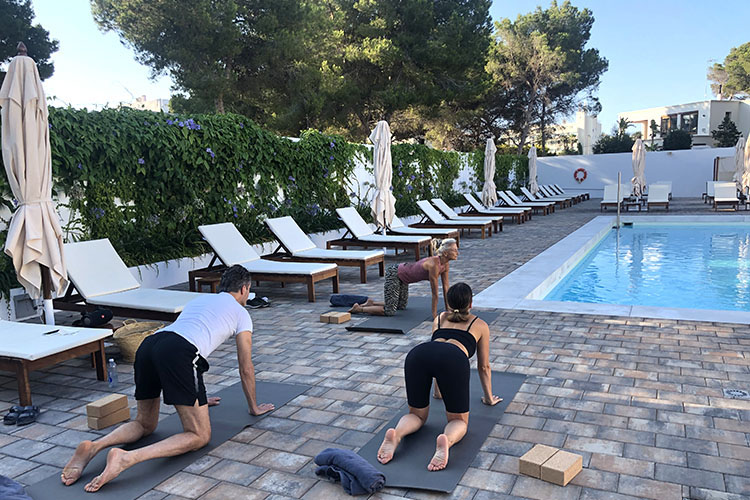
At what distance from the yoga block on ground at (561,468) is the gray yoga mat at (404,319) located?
→ 105 inches

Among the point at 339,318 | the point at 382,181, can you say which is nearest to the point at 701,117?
the point at 382,181

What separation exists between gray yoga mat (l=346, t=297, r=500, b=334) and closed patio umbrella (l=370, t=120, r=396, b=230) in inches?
154

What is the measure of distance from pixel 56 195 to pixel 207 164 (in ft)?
7.65

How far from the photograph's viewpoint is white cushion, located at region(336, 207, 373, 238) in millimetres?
9695

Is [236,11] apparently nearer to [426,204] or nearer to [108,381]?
[426,204]

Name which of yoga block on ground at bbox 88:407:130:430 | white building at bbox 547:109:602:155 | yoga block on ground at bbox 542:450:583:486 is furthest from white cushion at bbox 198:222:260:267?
white building at bbox 547:109:602:155

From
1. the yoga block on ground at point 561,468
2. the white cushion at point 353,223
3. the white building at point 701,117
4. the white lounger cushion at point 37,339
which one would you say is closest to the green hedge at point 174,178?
the white cushion at point 353,223

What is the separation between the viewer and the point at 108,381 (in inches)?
167

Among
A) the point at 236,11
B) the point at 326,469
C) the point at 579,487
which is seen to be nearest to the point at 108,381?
the point at 326,469

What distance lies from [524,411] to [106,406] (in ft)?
8.23

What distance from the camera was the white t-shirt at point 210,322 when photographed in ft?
9.52

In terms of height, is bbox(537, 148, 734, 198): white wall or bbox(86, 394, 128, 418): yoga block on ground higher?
bbox(537, 148, 734, 198): white wall

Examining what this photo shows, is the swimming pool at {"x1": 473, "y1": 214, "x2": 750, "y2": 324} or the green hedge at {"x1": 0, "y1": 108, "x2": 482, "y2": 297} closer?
the swimming pool at {"x1": 473, "y1": 214, "x2": 750, "y2": 324}

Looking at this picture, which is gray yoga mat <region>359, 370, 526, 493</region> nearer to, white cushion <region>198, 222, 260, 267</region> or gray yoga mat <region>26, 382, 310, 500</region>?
gray yoga mat <region>26, 382, 310, 500</region>
